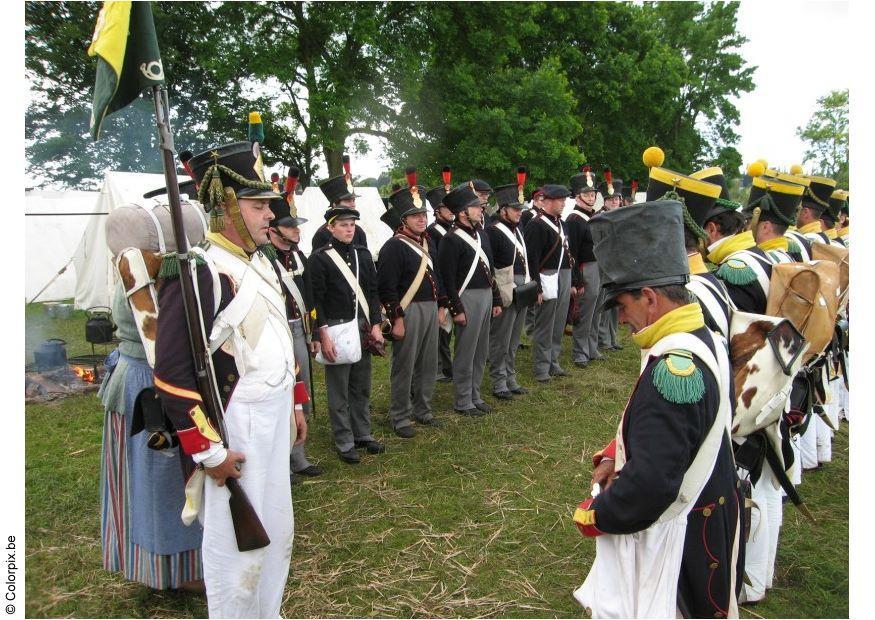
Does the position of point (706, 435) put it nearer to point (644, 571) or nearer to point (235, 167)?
point (644, 571)

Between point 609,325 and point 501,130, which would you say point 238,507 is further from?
point 501,130

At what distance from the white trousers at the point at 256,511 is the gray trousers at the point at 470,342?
3864mm

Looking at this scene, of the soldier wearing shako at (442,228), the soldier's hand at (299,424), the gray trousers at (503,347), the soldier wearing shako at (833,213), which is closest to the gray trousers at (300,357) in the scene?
the soldier wearing shako at (442,228)

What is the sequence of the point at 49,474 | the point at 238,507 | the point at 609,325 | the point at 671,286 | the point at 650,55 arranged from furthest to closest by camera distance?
1. the point at 650,55
2. the point at 609,325
3. the point at 49,474
4. the point at 238,507
5. the point at 671,286

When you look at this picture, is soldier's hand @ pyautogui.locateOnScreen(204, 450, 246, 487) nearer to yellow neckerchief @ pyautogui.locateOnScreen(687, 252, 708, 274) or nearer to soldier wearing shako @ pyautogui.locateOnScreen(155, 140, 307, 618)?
soldier wearing shako @ pyautogui.locateOnScreen(155, 140, 307, 618)

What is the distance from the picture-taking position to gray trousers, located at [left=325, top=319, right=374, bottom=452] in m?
5.23

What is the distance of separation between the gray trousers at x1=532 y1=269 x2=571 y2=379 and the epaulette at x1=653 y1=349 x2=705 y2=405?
573 cm

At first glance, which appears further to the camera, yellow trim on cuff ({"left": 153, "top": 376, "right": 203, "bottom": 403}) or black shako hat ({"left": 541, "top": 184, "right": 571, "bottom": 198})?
black shako hat ({"left": 541, "top": 184, "right": 571, "bottom": 198})

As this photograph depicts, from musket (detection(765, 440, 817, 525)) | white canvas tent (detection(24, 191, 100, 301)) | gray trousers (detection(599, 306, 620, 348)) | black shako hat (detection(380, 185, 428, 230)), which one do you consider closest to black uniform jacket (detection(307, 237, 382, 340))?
black shako hat (detection(380, 185, 428, 230))

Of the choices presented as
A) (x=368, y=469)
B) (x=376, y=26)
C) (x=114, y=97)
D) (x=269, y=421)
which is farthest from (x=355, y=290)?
(x=376, y=26)

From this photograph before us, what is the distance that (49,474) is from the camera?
4.95m

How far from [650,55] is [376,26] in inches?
532

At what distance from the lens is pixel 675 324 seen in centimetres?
196

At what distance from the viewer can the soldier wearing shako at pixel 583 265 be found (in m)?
8.23
